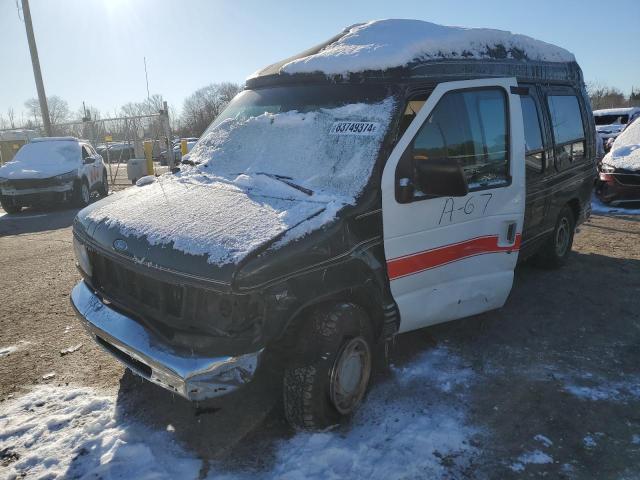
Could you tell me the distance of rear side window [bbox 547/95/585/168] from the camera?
4836 millimetres

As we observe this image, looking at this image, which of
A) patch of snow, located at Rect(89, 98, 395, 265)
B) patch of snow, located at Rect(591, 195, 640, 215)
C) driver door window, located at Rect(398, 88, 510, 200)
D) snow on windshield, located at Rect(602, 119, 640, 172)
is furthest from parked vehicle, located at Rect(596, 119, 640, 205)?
patch of snow, located at Rect(89, 98, 395, 265)

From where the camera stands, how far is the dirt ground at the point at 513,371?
281 cm

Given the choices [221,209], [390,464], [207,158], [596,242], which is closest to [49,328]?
[207,158]

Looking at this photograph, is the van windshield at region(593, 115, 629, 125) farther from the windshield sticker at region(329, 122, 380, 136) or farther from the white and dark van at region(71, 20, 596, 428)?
the windshield sticker at region(329, 122, 380, 136)

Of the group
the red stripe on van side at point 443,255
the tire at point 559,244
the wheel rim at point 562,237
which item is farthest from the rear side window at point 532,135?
the wheel rim at point 562,237

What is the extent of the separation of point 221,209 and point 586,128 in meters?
4.74

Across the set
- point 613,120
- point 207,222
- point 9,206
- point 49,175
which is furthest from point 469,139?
point 613,120

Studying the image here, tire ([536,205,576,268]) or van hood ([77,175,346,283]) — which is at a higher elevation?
van hood ([77,175,346,283])

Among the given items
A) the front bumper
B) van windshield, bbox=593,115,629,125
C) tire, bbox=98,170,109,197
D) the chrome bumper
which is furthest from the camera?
van windshield, bbox=593,115,629,125

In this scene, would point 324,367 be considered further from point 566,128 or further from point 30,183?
point 30,183

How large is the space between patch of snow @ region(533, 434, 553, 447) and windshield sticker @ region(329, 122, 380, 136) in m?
2.12

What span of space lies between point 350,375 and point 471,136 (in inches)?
75.7

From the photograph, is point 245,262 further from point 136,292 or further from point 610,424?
point 610,424

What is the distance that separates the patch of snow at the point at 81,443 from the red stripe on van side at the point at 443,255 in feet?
5.50
